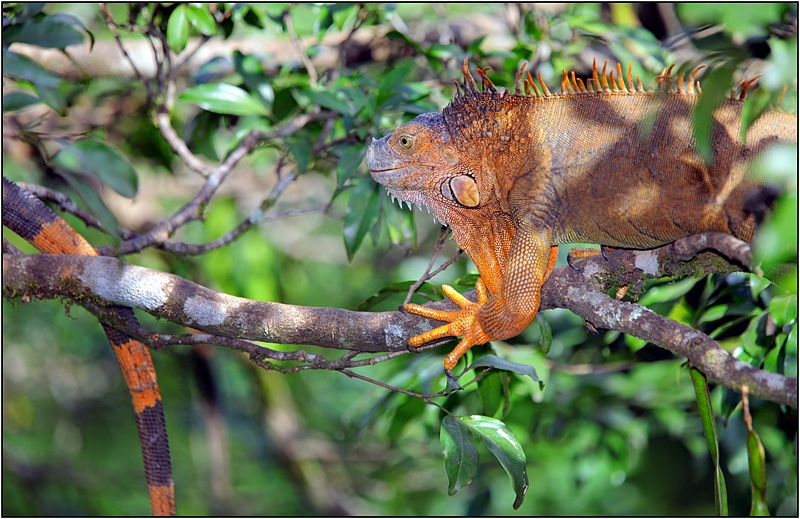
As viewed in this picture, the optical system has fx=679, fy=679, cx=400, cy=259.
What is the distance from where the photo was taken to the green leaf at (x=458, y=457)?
279 centimetres

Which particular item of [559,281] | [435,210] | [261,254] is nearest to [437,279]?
[261,254]

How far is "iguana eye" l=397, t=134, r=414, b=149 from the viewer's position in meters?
3.66

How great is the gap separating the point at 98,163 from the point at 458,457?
6.16 feet

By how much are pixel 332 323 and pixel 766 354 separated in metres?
2.30

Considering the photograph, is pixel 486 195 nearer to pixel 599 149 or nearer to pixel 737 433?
pixel 599 149

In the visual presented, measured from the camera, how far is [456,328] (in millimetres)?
3174

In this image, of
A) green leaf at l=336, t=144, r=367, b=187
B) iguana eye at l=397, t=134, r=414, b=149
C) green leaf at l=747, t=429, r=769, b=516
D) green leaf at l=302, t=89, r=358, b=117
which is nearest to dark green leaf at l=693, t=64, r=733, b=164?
green leaf at l=747, t=429, r=769, b=516

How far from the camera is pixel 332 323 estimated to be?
312 cm

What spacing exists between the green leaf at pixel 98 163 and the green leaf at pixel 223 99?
1609mm

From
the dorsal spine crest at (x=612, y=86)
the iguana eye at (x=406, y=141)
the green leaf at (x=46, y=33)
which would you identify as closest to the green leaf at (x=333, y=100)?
the iguana eye at (x=406, y=141)

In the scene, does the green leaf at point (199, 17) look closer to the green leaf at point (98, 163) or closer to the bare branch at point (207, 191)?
the bare branch at point (207, 191)

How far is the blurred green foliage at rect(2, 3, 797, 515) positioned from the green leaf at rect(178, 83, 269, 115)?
2 cm

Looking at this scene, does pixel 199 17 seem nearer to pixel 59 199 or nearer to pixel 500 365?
pixel 59 199

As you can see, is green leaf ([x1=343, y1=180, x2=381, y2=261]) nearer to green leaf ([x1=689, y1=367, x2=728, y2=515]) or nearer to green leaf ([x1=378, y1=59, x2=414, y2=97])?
green leaf ([x1=378, y1=59, x2=414, y2=97])
